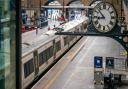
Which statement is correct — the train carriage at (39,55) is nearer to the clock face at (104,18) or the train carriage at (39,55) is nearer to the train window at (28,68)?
the train window at (28,68)

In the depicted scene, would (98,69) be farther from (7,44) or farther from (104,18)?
(7,44)

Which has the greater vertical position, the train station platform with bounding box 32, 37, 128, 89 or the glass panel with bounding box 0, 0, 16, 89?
the glass panel with bounding box 0, 0, 16, 89

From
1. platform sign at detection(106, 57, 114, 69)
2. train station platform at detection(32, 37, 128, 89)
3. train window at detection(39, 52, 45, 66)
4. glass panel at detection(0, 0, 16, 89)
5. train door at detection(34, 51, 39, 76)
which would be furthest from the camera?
train window at detection(39, 52, 45, 66)

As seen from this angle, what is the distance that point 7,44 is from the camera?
289 cm

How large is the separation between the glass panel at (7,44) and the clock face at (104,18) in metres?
8.31

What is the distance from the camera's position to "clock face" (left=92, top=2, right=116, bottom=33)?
1112 centimetres

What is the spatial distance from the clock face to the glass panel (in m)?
8.31

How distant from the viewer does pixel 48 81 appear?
17.3 metres

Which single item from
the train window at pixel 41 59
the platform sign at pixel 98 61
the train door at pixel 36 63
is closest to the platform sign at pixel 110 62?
the platform sign at pixel 98 61

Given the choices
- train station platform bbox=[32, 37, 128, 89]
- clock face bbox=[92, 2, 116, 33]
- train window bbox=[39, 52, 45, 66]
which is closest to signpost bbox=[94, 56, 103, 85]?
train station platform bbox=[32, 37, 128, 89]

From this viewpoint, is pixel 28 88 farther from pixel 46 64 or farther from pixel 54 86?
pixel 46 64

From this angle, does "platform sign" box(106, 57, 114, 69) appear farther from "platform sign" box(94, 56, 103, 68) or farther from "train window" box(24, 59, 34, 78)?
"train window" box(24, 59, 34, 78)

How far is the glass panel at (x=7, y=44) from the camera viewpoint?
281cm

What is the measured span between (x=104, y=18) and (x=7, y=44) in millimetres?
8680
